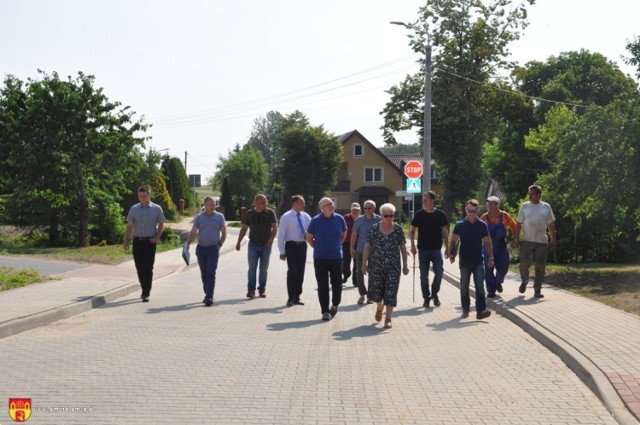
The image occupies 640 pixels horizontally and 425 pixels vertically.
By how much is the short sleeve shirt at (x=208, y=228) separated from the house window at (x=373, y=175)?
7216 centimetres

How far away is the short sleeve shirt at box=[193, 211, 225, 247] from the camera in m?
13.9

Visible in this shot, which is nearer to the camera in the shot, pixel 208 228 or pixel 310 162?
pixel 208 228

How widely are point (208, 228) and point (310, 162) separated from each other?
6593 centimetres

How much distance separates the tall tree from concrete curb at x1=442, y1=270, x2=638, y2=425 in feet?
99.6

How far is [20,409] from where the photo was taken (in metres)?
6.09

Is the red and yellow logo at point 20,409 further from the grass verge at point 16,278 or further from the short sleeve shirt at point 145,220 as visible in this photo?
the grass verge at point 16,278

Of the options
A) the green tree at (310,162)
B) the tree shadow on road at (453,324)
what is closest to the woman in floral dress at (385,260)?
the tree shadow on road at (453,324)

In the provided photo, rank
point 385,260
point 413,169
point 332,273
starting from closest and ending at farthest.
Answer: point 385,260
point 332,273
point 413,169

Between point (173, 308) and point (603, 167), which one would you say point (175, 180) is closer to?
point (603, 167)

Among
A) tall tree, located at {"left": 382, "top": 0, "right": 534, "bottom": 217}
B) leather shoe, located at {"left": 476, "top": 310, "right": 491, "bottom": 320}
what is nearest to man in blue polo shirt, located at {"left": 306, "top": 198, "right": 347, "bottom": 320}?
leather shoe, located at {"left": 476, "top": 310, "right": 491, "bottom": 320}

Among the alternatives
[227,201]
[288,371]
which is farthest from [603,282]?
[227,201]

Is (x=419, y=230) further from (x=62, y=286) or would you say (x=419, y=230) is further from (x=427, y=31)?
(x=427, y=31)

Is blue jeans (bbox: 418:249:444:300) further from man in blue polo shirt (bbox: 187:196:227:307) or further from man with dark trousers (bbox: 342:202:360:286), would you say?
man in blue polo shirt (bbox: 187:196:227:307)

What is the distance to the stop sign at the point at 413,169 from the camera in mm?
23716
